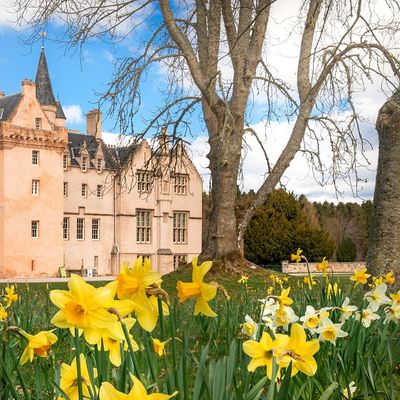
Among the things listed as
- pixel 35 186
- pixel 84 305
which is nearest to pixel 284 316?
pixel 84 305

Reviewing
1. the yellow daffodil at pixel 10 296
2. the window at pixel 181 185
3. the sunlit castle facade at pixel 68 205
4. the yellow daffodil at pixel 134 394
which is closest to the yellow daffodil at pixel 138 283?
the yellow daffodil at pixel 134 394

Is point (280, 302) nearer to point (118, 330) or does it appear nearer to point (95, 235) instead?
point (118, 330)

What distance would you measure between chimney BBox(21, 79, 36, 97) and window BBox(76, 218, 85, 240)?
23.4ft

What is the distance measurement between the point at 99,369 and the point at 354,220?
43833 millimetres

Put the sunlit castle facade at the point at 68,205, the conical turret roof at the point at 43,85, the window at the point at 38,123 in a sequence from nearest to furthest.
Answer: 1. the sunlit castle facade at the point at 68,205
2. the window at the point at 38,123
3. the conical turret roof at the point at 43,85

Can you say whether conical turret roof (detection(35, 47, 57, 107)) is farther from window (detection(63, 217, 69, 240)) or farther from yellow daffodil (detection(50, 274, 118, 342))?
yellow daffodil (detection(50, 274, 118, 342))

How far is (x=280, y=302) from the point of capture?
Result: 2004 millimetres

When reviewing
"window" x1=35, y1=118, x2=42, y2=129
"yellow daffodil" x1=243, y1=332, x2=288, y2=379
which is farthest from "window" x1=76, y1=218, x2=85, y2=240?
"yellow daffodil" x1=243, y1=332, x2=288, y2=379

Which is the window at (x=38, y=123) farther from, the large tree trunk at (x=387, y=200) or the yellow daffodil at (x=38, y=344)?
the yellow daffodil at (x=38, y=344)

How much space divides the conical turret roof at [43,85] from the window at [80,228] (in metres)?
6.97

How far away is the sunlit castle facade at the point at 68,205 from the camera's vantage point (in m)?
31.0

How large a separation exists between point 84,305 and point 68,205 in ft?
111

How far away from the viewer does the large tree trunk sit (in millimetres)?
6023

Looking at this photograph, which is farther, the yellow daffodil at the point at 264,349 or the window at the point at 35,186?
the window at the point at 35,186
